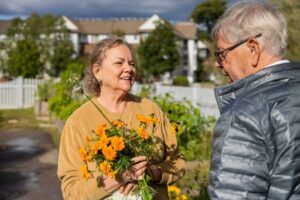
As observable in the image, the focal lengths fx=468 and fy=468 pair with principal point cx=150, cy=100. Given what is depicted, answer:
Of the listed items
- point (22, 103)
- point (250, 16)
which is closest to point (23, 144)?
point (22, 103)

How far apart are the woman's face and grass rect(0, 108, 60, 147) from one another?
8555mm

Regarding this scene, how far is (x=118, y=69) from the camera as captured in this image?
108 inches

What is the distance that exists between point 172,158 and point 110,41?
0.80 meters

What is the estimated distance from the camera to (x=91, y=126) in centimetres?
265

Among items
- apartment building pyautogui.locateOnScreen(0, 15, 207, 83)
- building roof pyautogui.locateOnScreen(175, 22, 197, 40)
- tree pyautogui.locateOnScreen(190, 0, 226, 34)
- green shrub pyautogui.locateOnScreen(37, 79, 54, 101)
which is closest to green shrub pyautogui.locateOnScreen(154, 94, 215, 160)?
green shrub pyautogui.locateOnScreen(37, 79, 54, 101)

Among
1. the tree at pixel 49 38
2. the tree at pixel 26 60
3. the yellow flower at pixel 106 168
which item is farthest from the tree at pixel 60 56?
the yellow flower at pixel 106 168

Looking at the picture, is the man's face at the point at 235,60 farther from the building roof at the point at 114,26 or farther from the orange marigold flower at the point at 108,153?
the building roof at the point at 114,26

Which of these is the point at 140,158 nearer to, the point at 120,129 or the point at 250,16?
the point at 120,129

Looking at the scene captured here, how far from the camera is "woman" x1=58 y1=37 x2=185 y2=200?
253 centimetres

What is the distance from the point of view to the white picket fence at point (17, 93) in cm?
1975

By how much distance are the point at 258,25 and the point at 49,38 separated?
51471 mm

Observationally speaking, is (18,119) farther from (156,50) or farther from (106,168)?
(156,50)

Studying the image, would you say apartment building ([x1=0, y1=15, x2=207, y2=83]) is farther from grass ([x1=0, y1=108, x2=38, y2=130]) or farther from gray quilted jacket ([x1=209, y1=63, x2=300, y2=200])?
gray quilted jacket ([x1=209, y1=63, x2=300, y2=200])

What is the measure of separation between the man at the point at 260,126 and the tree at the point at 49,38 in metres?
49.9
